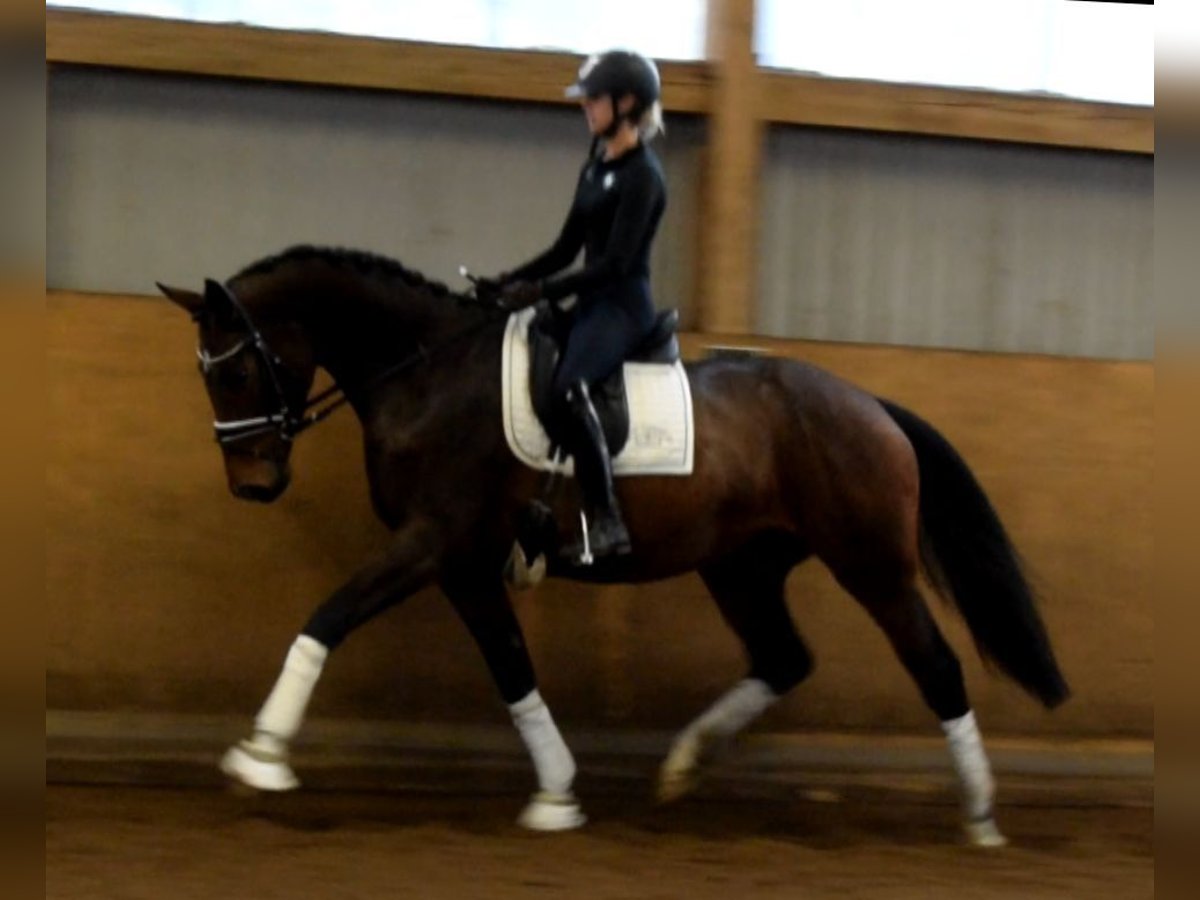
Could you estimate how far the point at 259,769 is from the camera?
5.54 meters

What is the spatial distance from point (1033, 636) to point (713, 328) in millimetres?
2091

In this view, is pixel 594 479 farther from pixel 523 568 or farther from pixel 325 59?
pixel 325 59

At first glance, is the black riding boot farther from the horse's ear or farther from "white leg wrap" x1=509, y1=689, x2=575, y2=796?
the horse's ear

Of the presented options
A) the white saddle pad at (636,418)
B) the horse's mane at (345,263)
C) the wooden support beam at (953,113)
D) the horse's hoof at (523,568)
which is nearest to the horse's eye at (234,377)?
the horse's mane at (345,263)

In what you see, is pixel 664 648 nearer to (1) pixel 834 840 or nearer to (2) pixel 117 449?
(1) pixel 834 840

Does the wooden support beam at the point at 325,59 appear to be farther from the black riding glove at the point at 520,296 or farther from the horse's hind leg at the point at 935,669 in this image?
the horse's hind leg at the point at 935,669

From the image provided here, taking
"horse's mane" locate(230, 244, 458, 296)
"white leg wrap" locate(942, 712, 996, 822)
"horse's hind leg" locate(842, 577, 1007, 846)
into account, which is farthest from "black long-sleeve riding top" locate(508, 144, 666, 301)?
"white leg wrap" locate(942, 712, 996, 822)

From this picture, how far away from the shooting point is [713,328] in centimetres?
738

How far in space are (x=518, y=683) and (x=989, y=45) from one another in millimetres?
4071

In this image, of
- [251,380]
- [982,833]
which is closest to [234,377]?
[251,380]

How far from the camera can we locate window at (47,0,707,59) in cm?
700

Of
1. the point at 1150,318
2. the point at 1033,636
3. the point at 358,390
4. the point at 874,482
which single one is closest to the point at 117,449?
the point at 358,390

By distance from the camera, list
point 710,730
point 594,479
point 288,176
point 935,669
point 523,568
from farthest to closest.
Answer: point 288,176
point 710,730
point 935,669
point 523,568
point 594,479

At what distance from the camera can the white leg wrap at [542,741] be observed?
240 inches
